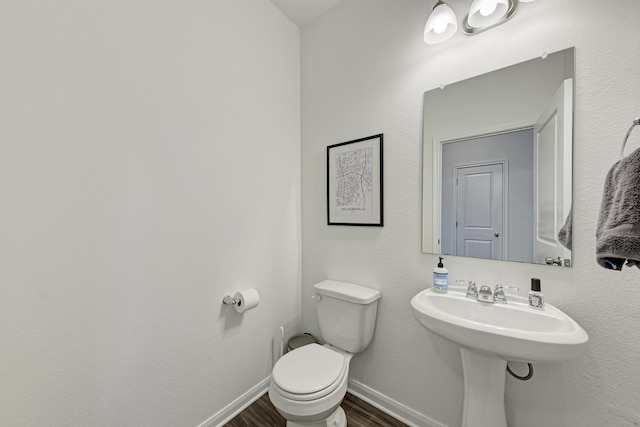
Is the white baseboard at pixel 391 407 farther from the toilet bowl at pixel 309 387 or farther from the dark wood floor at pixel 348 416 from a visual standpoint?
the toilet bowl at pixel 309 387

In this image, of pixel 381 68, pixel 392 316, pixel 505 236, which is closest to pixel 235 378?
pixel 392 316

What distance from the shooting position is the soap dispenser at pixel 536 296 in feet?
3.38

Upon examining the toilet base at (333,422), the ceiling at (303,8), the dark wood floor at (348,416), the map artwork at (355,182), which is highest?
the ceiling at (303,8)

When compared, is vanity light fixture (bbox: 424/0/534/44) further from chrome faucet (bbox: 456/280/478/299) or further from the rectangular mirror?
chrome faucet (bbox: 456/280/478/299)

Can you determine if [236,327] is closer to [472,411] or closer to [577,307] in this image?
[472,411]

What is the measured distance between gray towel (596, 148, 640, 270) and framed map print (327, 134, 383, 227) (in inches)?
37.3

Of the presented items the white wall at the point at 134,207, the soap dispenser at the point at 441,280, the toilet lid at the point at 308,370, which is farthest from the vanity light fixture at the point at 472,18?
the toilet lid at the point at 308,370

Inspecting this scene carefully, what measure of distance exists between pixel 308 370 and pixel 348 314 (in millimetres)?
392

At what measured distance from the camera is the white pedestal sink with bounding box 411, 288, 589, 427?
827mm

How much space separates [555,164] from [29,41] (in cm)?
203

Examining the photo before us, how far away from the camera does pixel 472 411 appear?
3.56ft

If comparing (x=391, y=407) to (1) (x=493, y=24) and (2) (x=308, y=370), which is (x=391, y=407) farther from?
(1) (x=493, y=24)

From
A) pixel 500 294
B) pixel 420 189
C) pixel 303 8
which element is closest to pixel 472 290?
pixel 500 294

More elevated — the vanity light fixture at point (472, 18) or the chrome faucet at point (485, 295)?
the vanity light fixture at point (472, 18)
